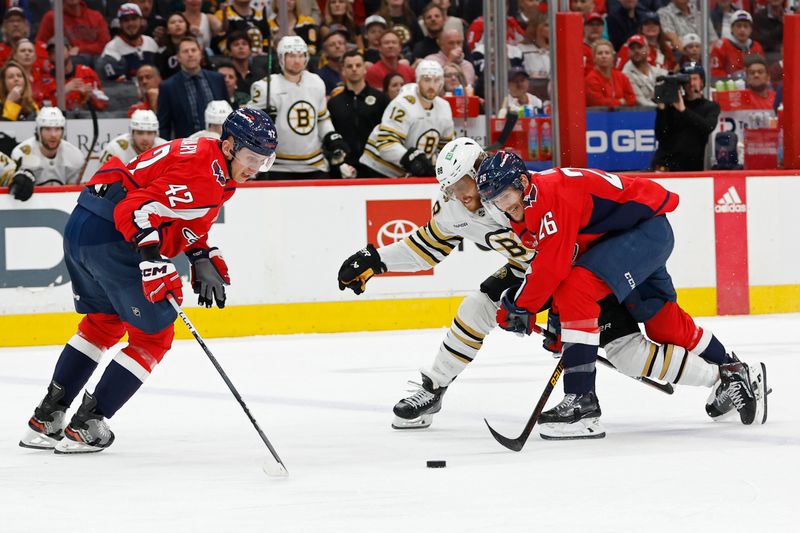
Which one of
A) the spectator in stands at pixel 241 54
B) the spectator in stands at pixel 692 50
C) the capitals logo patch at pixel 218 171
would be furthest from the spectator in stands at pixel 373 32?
the capitals logo patch at pixel 218 171

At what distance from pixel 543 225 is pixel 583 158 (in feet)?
14.2

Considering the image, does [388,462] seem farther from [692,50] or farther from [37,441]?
[692,50]

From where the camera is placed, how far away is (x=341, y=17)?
903 centimetres

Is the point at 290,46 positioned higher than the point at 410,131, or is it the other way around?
the point at 290,46

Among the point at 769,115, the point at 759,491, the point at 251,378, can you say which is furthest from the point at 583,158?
the point at 759,491

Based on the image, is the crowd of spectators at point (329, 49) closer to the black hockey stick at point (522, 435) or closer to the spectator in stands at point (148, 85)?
the spectator in stands at point (148, 85)

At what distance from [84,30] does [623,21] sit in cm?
405

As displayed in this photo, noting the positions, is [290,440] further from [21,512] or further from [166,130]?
[166,130]

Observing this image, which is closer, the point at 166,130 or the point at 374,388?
the point at 374,388

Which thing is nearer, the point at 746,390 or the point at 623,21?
the point at 746,390

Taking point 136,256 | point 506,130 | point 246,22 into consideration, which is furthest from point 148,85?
point 136,256

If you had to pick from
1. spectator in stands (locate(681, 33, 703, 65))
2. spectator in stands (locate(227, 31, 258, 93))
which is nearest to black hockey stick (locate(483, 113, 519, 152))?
spectator in stands (locate(681, 33, 703, 65))

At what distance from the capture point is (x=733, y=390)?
4.47 meters

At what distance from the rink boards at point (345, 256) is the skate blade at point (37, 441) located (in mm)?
3044
